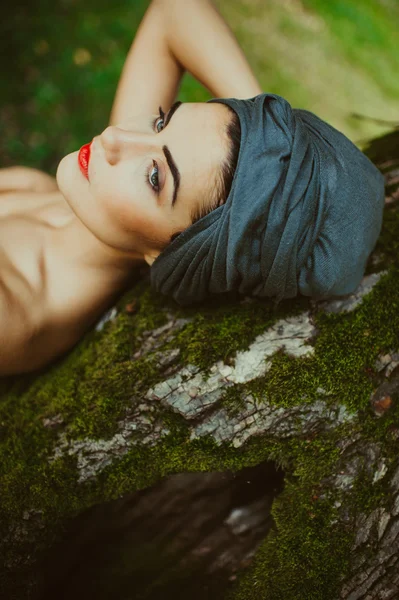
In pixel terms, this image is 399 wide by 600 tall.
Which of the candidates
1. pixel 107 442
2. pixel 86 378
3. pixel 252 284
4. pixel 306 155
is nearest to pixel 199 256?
pixel 252 284

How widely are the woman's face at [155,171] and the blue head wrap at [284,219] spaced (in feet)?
0.30

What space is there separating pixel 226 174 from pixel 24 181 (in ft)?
5.26

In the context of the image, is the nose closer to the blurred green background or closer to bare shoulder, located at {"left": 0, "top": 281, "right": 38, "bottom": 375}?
bare shoulder, located at {"left": 0, "top": 281, "right": 38, "bottom": 375}

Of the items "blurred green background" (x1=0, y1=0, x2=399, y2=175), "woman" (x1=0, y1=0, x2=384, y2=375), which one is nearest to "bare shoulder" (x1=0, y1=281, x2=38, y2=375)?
"woman" (x1=0, y1=0, x2=384, y2=375)

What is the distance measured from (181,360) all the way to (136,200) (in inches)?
26.8

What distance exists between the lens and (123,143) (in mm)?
1997

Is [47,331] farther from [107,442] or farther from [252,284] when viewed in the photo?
[252,284]

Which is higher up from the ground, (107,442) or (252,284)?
(252,284)

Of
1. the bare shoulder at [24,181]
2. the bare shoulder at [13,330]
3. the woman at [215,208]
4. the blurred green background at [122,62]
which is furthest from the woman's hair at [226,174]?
the blurred green background at [122,62]

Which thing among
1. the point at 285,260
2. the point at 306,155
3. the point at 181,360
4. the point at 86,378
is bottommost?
the point at 86,378

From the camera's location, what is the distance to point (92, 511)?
2.14 m

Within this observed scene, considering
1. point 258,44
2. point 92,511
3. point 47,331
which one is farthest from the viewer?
point 258,44

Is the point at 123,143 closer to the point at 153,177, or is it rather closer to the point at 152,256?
the point at 153,177

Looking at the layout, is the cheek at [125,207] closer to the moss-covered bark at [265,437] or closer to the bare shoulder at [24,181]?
the moss-covered bark at [265,437]
